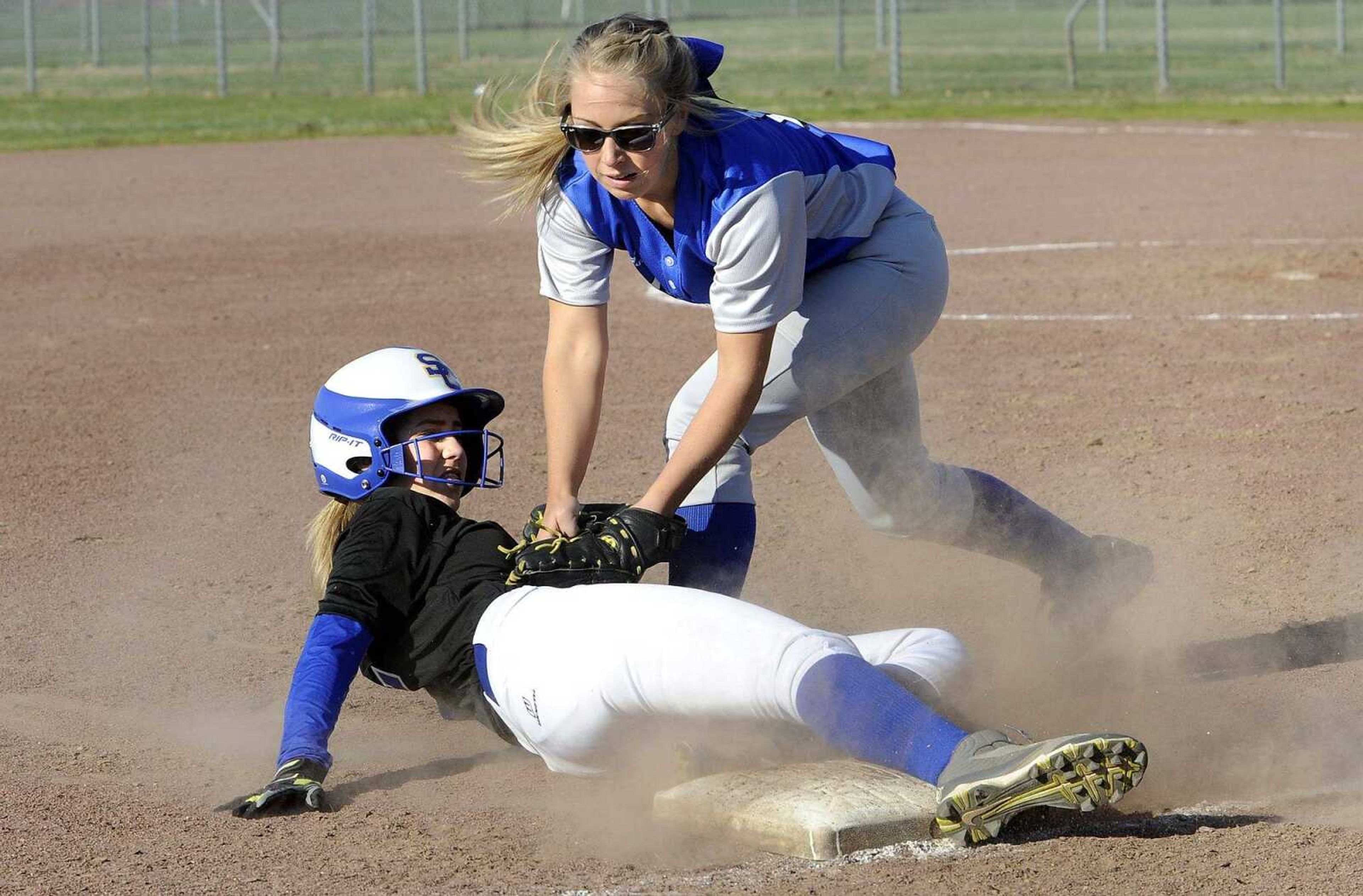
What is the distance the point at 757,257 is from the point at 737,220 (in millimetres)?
79

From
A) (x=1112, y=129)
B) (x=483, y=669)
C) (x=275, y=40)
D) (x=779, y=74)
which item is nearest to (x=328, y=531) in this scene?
(x=483, y=669)

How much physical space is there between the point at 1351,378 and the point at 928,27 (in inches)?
1216

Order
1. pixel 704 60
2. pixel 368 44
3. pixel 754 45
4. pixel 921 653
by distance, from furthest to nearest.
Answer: pixel 754 45
pixel 368 44
pixel 704 60
pixel 921 653

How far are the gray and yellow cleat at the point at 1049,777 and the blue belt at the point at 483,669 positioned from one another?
3.14 ft

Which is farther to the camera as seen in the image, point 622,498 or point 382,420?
point 622,498

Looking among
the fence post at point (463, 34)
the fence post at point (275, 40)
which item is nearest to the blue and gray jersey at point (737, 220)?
the fence post at point (463, 34)

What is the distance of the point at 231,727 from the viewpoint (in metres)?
3.85

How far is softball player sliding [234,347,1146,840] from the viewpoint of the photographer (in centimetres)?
285

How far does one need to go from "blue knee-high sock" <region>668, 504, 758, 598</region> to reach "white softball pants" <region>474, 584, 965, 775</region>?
1.76 feet

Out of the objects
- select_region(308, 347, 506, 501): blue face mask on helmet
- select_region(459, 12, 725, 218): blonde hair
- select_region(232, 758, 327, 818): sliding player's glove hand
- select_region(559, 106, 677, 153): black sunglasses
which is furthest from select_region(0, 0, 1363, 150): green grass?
select_region(232, 758, 327, 818): sliding player's glove hand

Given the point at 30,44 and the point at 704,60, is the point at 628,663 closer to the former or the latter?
the point at 704,60

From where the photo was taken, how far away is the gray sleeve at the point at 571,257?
367 centimetres

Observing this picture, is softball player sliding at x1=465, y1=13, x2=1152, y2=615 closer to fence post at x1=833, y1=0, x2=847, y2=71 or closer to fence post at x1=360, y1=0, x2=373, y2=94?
fence post at x1=360, y1=0, x2=373, y2=94

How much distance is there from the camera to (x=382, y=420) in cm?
367
